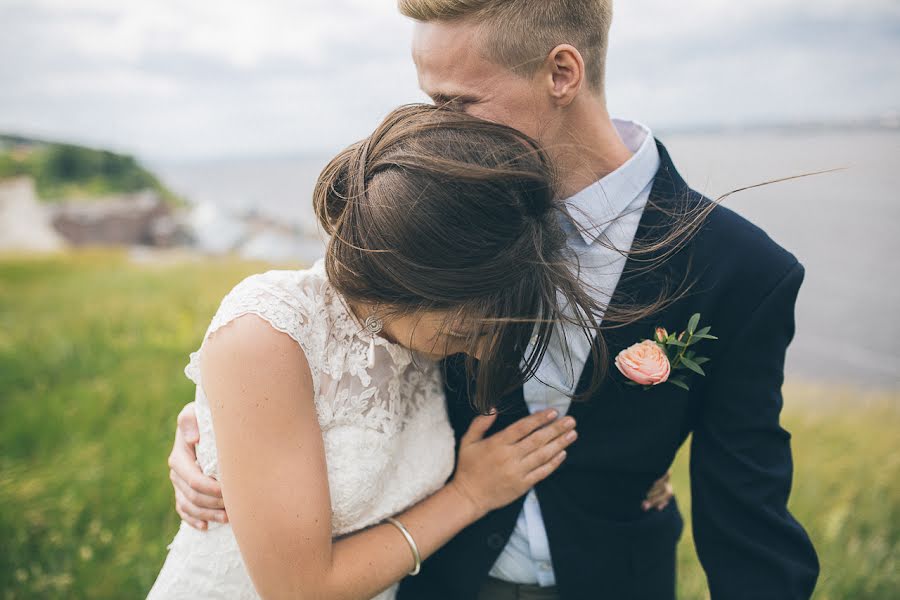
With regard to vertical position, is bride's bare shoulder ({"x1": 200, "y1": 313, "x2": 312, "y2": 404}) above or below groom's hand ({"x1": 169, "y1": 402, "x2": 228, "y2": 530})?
above

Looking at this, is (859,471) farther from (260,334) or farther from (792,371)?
(260,334)

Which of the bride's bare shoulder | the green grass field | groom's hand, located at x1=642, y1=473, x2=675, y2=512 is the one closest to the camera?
the bride's bare shoulder

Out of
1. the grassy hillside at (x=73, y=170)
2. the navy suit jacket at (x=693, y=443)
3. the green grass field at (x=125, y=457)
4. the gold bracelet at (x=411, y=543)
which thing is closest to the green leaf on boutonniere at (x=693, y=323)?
the navy suit jacket at (x=693, y=443)

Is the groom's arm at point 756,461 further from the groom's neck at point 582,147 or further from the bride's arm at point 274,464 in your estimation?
the bride's arm at point 274,464

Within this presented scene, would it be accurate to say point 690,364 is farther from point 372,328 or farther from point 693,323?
point 372,328

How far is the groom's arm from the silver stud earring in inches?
35.6

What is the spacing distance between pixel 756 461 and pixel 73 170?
9405 millimetres

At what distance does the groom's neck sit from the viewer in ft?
6.31

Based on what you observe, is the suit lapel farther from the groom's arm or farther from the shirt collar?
the groom's arm

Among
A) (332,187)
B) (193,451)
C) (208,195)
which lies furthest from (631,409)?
(208,195)

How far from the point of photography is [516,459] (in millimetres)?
1855

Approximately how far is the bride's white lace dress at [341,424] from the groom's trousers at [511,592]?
0.35m

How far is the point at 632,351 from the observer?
5.79 feet

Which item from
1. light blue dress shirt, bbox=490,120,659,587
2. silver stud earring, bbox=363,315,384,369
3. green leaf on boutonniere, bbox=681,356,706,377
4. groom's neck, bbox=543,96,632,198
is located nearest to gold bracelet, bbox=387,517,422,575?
light blue dress shirt, bbox=490,120,659,587
